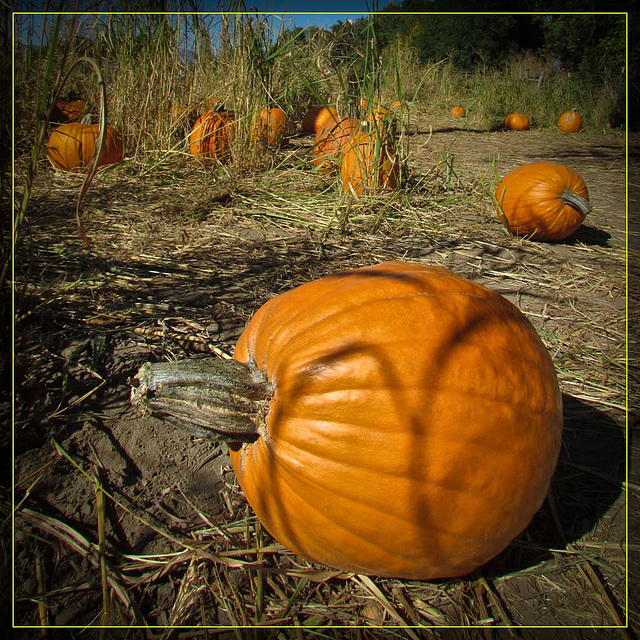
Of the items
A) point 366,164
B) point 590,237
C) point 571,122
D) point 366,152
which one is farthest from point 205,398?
point 571,122

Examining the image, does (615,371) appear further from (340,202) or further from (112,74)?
(112,74)

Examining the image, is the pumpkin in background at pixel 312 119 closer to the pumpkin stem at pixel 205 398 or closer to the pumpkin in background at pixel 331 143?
the pumpkin in background at pixel 331 143

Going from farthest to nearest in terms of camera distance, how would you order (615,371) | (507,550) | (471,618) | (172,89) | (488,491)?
1. (172,89)
2. (615,371)
3. (507,550)
4. (471,618)
5. (488,491)

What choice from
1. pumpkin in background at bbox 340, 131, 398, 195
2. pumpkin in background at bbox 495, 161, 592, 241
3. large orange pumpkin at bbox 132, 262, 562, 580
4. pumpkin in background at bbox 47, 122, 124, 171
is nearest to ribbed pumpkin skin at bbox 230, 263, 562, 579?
large orange pumpkin at bbox 132, 262, 562, 580

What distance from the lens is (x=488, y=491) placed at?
1018 mm

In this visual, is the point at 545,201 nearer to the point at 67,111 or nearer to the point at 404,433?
the point at 404,433

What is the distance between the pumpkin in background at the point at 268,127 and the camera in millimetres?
4752

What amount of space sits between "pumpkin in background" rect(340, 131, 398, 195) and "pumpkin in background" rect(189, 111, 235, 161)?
54.8 inches

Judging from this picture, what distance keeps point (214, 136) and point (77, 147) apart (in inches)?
55.8

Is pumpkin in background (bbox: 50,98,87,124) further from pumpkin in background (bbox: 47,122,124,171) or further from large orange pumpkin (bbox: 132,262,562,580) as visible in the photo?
large orange pumpkin (bbox: 132,262,562,580)

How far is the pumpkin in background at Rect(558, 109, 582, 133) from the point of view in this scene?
11.4 metres

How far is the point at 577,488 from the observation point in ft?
4.95

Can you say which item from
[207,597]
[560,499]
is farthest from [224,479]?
[560,499]

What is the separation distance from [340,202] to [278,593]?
11.1 feet
